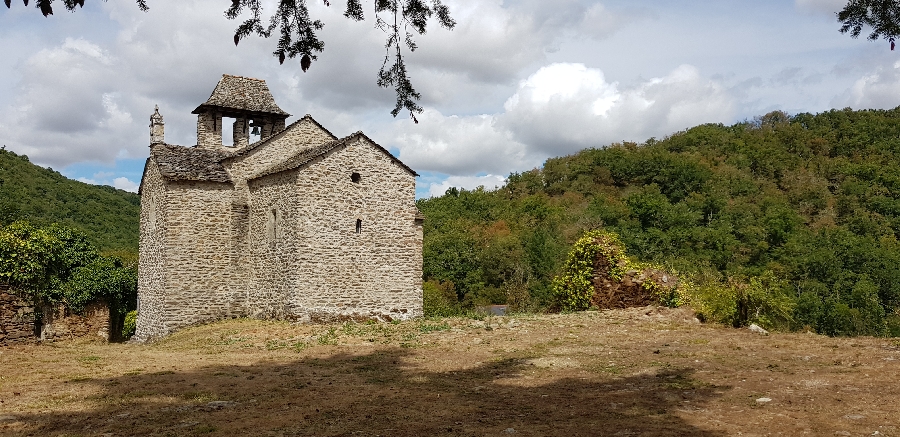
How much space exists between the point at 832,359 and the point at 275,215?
16022 mm

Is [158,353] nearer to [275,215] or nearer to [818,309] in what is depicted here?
[275,215]

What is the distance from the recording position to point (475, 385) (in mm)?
10141

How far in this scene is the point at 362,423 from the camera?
768 centimetres

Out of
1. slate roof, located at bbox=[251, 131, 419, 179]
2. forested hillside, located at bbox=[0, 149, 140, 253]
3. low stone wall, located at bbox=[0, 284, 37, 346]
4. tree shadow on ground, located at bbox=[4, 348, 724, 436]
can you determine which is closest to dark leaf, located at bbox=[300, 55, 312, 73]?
tree shadow on ground, located at bbox=[4, 348, 724, 436]

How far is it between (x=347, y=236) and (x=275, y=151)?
478 centimetres

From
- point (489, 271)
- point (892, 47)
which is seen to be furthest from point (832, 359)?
point (489, 271)

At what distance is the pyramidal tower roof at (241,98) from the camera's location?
76.4 feet

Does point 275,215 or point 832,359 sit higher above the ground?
point 275,215

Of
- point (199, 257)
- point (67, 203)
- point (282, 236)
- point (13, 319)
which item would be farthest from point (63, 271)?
point (67, 203)

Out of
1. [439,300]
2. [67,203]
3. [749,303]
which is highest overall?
[67,203]

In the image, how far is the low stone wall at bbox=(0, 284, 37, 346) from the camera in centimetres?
1574

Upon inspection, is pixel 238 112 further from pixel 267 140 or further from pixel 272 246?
pixel 272 246

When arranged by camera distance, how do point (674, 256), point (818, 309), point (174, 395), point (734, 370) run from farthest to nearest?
point (674, 256)
point (818, 309)
point (734, 370)
point (174, 395)

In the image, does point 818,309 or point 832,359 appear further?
point 818,309
